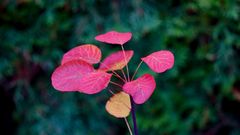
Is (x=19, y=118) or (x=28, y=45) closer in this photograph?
(x=28, y=45)

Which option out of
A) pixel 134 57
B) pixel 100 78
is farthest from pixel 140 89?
pixel 134 57

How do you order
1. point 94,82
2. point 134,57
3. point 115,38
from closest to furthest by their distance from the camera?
point 94,82
point 115,38
point 134,57

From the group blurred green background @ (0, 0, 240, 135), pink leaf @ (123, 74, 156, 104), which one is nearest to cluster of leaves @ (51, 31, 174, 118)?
pink leaf @ (123, 74, 156, 104)

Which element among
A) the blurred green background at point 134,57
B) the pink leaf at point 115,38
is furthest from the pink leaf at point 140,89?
the blurred green background at point 134,57

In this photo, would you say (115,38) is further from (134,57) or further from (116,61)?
(134,57)

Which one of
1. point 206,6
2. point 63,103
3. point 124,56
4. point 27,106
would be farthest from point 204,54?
point 124,56

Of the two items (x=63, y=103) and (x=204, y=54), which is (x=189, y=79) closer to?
(x=204, y=54)
